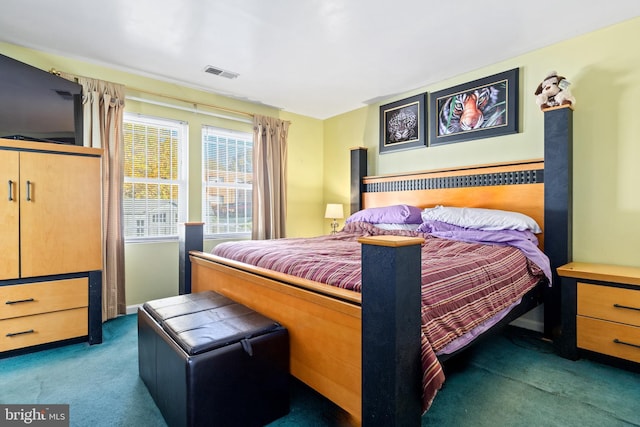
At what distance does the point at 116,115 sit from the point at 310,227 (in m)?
2.81

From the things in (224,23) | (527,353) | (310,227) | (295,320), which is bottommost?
(527,353)

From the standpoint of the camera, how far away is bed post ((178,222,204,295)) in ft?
8.87

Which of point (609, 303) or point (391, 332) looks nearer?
point (391, 332)

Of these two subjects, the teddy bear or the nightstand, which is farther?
the teddy bear

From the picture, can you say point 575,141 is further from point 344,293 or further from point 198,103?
point 198,103

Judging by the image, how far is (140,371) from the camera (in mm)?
1947

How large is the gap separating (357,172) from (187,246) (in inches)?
91.0

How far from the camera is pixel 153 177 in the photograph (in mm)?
3439

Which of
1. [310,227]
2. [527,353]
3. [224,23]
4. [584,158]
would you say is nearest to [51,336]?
[224,23]

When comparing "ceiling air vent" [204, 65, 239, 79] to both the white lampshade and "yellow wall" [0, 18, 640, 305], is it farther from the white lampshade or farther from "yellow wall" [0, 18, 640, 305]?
the white lampshade

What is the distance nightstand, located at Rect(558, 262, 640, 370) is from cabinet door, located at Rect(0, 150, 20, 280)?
391 centimetres

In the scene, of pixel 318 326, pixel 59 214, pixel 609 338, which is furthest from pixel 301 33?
pixel 609 338

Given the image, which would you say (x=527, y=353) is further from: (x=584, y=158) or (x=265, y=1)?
(x=265, y=1)

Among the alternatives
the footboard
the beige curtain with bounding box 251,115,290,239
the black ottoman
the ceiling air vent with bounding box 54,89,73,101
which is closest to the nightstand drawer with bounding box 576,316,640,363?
the footboard
